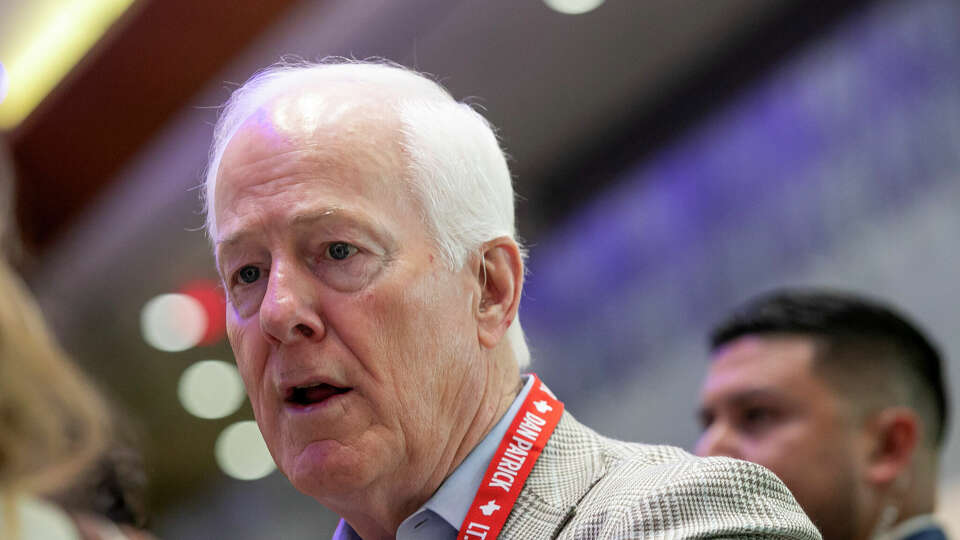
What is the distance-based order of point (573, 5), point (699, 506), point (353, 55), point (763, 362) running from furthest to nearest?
1. point (573, 5)
2. point (353, 55)
3. point (763, 362)
4. point (699, 506)

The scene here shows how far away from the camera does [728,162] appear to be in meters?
5.86

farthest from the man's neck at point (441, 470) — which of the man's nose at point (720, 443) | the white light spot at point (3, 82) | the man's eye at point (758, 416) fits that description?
the white light spot at point (3, 82)

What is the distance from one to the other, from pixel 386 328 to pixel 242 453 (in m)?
7.97

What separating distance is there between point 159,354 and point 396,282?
23.4 feet

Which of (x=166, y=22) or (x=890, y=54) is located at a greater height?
(x=890, y=54)

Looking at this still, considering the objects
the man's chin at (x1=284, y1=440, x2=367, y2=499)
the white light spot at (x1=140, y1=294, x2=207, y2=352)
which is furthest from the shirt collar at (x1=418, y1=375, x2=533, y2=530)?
the white light spot at (x1=140, y1=294, x2=207, y2=352)

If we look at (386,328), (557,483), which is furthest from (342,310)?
(557,483)

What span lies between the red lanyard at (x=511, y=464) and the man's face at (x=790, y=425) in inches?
45.6

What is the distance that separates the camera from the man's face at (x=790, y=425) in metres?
2.83

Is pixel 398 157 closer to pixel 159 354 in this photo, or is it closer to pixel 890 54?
pixel 890 54

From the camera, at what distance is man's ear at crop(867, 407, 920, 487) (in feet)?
9.57

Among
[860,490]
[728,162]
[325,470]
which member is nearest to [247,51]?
[728,162]

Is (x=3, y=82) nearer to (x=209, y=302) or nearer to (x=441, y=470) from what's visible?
(x=209, y=302)

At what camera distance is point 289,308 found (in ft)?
5.41
